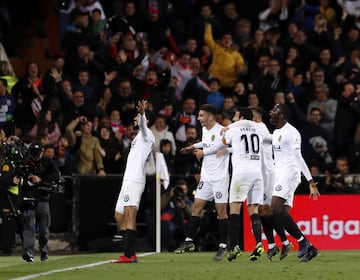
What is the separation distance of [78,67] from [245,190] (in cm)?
857

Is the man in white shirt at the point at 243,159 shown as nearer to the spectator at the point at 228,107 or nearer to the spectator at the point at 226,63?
the spectator at the point at 228,107

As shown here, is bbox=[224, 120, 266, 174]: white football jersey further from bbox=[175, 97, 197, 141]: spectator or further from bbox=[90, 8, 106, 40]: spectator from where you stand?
bbox=[90, 8, 106, 40]: spectator

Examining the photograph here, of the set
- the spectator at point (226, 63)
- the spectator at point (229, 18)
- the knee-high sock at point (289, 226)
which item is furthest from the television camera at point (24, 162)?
the spectator at point (229, 18)

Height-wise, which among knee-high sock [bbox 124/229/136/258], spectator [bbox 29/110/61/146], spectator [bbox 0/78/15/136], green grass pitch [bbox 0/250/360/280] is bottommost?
green grass pitch [bbox 0/250/360/280]

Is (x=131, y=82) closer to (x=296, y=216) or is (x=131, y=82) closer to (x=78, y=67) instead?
(x=78, y=67)

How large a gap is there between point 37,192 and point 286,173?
425cm

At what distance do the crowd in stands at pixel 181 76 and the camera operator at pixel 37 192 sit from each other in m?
2.27

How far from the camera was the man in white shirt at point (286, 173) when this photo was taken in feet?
61.6

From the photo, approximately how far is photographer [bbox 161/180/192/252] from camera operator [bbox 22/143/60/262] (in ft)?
12.3

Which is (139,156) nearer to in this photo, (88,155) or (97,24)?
(88,155)

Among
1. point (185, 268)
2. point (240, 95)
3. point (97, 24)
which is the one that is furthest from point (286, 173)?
point (97, 24)

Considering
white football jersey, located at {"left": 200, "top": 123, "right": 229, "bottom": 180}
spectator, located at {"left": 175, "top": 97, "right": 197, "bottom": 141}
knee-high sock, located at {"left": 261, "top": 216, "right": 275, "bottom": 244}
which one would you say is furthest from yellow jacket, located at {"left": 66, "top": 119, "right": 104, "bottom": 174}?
knee-high sock, located at {"left": 261, "top": 216, "right": 275, "bottom": 244}

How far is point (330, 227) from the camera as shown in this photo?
23609mm

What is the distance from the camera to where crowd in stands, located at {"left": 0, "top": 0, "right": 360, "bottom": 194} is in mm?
25016
